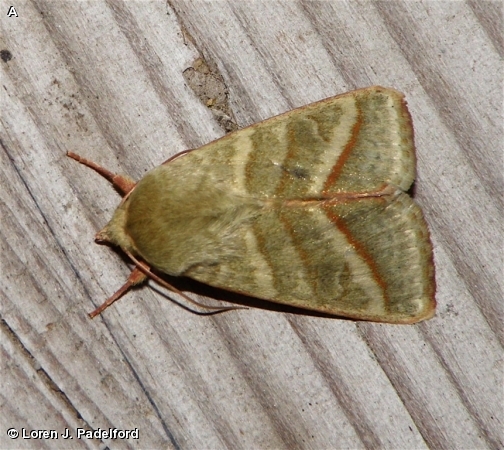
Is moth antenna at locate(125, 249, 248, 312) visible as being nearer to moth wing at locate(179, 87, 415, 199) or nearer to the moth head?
the moth head

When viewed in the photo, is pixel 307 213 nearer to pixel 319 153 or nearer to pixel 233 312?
pixel 319 153

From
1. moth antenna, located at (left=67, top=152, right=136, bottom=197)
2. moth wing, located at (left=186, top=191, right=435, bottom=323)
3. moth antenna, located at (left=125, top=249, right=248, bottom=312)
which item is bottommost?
moth wing, located at (left=186, top=191, right=435, bottom=323)

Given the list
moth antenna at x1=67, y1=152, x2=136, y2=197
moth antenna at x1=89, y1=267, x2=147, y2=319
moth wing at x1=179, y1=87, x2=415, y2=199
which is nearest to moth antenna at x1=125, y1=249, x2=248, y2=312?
moth antenna at x1=89, y1=267, x2=147, y2=319

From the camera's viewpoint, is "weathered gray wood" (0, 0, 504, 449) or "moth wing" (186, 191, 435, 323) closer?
"weathered gray wood" (0, 0, 504, 449)

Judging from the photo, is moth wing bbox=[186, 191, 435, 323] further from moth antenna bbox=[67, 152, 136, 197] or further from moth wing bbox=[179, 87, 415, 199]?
moth antenna bbox=[67, 152, 136, 197]

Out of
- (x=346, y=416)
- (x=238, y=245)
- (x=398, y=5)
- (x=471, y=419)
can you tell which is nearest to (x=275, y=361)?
(x=346, y=416)

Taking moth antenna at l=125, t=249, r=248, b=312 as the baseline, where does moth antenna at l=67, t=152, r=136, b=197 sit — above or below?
above

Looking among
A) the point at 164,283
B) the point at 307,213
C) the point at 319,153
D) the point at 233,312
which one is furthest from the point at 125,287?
the point at 319,153
